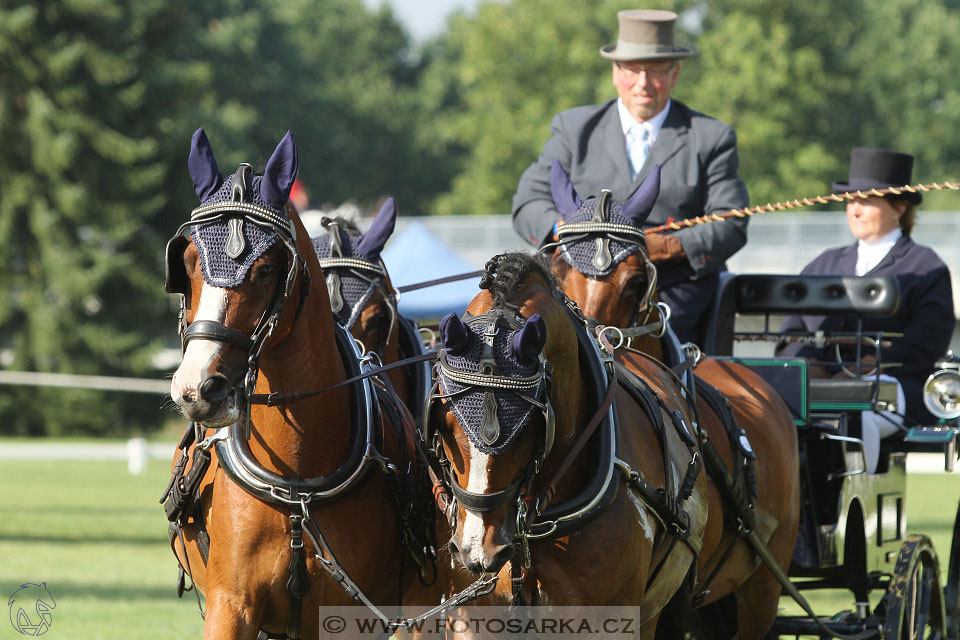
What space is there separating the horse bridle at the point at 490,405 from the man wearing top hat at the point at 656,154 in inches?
87.9

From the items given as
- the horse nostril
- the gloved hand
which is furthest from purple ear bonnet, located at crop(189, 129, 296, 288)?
the gloved hand

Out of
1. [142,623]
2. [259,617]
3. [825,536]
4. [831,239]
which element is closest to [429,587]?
[259,617]

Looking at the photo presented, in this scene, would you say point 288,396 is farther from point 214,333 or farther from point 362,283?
point 362,283

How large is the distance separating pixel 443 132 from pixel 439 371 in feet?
168

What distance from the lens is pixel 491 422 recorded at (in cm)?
343

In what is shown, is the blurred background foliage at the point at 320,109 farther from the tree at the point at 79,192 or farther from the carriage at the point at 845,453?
the carriage at the point at 845,453

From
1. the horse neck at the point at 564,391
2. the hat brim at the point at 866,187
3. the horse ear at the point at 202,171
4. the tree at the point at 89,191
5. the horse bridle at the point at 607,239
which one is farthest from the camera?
the tree at the point at 89,191

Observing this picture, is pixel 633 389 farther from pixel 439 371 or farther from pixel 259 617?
pixel 259 617

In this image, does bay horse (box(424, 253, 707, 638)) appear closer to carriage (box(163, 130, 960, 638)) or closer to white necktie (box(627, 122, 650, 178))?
carriage (box(163, 130, 960, 638))

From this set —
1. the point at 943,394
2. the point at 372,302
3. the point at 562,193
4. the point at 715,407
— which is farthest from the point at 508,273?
the point at 943,394

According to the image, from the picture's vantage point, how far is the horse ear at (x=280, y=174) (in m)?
3.84

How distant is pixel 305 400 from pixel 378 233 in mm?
1973

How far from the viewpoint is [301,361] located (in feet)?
13.2

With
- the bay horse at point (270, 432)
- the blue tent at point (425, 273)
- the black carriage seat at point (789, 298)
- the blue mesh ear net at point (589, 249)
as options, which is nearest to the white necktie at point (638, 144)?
the black carriage seat at point (789, 298)
